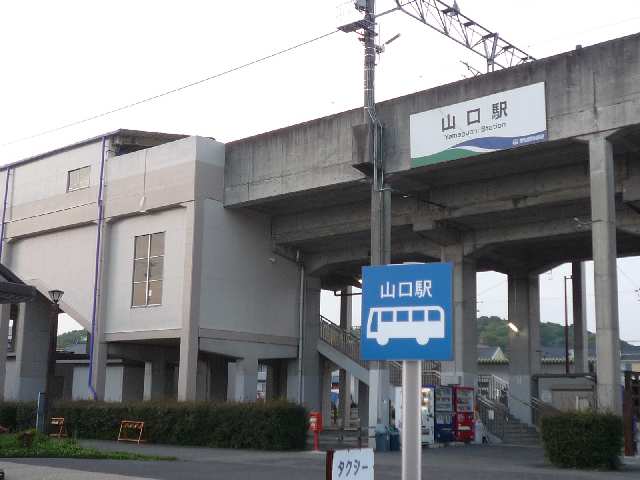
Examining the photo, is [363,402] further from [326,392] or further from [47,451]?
[47,451]

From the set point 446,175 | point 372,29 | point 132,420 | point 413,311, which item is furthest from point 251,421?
point 413,311

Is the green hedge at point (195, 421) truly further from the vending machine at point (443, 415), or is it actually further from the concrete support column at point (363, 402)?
the concrete support column at point (363, 402)

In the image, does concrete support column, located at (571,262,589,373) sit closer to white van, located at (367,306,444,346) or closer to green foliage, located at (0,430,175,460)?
green foliage, located at (0,430,175,460)

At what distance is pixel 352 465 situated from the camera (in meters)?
5.68

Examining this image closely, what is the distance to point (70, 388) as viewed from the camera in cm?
5494

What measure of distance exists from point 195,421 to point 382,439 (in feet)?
21.7

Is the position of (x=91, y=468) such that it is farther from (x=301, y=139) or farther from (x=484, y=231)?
(x=484, y=231)

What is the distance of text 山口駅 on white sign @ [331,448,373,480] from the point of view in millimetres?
5531

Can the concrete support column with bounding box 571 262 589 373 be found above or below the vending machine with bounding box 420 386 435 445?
above

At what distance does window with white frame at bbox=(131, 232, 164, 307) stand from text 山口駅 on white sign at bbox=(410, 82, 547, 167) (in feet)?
43.9

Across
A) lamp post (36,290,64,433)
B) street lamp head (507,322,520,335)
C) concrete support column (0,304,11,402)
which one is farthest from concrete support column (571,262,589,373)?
concrete support column (0,304,11,402)

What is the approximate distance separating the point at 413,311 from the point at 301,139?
26.7 metres

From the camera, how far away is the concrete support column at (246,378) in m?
34.7

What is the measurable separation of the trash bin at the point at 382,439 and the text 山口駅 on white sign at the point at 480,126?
8.92 metres
